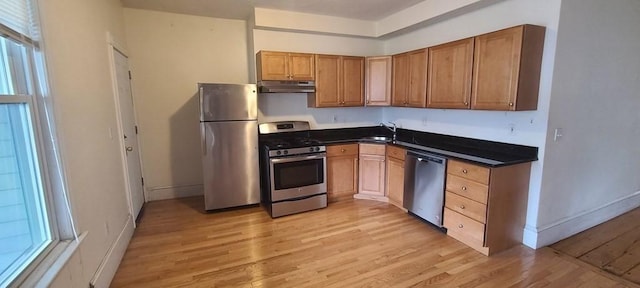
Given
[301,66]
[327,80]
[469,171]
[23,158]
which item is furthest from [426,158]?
[23,158]

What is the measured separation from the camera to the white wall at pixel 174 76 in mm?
3992

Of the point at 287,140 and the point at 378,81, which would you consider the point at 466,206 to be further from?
the point at 287,140

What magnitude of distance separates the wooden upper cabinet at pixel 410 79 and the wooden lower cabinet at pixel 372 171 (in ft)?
2.38

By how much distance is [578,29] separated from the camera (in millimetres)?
2699

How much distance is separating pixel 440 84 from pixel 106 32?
3.66 meters

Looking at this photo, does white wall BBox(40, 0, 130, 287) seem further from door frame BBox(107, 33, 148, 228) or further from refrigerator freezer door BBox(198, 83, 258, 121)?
refrigerator freezer door BBox(198, 83, 258, 121)

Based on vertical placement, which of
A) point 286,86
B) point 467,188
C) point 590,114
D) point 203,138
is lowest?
point 467,188

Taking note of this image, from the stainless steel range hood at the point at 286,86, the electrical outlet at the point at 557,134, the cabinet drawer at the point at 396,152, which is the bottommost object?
the cabinet drawer at the point at 396,152

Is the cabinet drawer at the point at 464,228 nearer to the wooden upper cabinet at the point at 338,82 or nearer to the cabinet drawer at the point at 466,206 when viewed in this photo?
the cabinet drawer at the point at 466,206

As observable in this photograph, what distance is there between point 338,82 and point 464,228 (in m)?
2.50

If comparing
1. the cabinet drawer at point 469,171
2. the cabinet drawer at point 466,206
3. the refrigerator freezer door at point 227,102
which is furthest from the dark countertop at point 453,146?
the refrigerator freezer door at point 227,102

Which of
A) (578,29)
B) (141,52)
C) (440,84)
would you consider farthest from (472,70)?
(141,52)

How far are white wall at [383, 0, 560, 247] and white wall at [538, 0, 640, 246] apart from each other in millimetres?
70

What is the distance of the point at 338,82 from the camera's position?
423 cm
